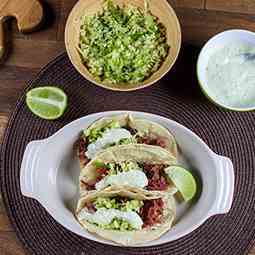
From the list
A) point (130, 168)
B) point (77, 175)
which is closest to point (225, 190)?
point (130, 168)

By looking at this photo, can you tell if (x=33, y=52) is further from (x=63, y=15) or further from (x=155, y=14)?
(x=155, y=14)

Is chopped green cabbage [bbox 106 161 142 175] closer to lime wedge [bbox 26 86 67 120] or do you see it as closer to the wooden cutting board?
lime wedge [bbox 26 86 67 120]

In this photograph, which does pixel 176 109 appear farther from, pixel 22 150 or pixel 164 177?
pixel 22 150

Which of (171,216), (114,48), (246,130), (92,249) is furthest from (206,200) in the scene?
(114,48)

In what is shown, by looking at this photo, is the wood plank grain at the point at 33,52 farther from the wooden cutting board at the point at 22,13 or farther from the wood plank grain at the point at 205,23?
the wood plank grain at the point at 205,23

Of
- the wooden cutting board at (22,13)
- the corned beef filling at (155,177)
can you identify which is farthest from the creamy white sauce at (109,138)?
the wooden cutting board at (22,13)

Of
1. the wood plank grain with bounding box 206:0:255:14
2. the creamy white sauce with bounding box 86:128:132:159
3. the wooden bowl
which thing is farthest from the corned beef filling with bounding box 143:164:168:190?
the wood plank grain with bounding box 206:0:255:14
